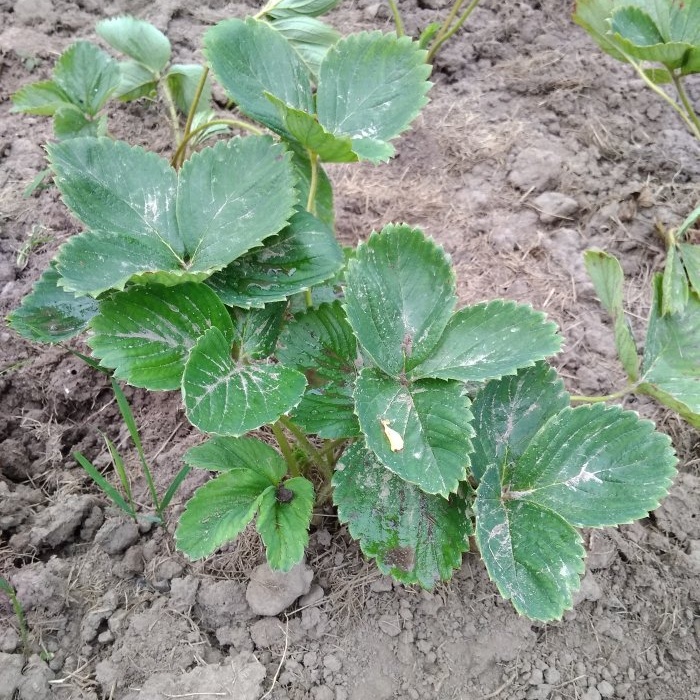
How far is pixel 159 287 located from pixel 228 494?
13.9 inches

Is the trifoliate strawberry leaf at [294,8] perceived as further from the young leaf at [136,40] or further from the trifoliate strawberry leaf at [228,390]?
the trifoliate strawberry leaf at [228,390]

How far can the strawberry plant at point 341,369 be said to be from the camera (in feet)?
3.00

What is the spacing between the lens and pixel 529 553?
0.93 metres

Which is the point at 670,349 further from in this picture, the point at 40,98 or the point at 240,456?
the point at 40,98

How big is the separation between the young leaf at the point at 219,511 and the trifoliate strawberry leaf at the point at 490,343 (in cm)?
33

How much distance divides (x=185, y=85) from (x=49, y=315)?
3.28 ft

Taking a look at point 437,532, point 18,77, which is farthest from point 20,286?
point 437,532

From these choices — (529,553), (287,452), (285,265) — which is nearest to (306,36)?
(285,265)

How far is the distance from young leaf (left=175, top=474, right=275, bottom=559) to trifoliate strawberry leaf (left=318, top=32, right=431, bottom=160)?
0.64 metres

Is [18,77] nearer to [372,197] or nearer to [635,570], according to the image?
[372,197]

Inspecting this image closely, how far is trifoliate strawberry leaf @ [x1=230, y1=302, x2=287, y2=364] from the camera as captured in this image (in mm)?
1033

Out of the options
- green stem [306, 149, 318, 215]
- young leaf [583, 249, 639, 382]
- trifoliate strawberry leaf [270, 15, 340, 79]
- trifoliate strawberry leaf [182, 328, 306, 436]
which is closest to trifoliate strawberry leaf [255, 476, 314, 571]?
trifoliate strawberry leaf [182, 328, 306, 436]

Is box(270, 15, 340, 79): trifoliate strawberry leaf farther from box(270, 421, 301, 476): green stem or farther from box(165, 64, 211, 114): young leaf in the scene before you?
box(270, 421, 301, 476): green stem

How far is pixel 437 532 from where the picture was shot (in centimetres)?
99
